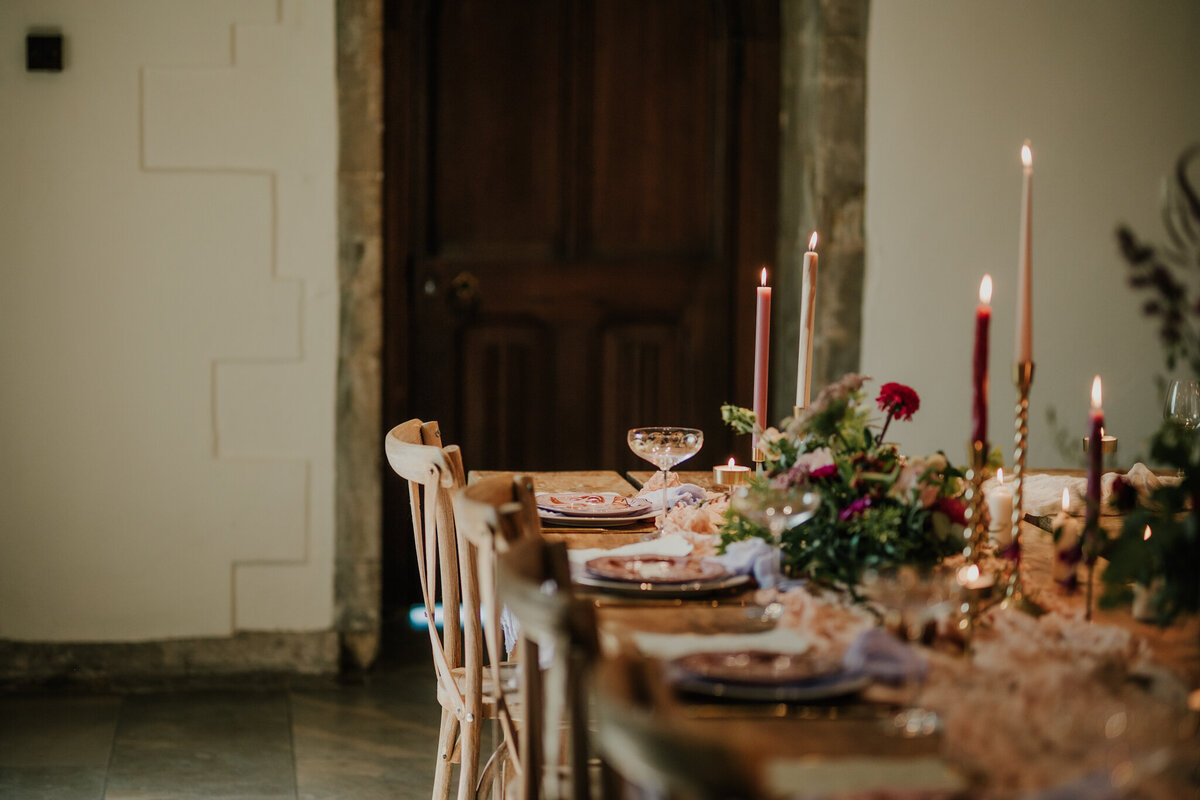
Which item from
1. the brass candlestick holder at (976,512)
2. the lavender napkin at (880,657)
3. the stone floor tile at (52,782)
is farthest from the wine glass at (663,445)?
the stone floor tile at (52,782)

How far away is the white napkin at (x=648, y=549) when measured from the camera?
6.12ft

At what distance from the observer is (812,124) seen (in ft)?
12.3

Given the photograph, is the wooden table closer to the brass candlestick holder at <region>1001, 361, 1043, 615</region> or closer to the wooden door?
the brass candlestick holder at <region>1001, 361, 1043, 615</region>

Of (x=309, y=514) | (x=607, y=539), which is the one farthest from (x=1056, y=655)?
(x=309, y=514)

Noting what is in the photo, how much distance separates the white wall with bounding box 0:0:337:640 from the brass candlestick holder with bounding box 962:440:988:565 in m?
2.30

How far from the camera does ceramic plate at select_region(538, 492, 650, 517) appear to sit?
7.09 feet

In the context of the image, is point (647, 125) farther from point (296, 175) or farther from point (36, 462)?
point (36, 462)

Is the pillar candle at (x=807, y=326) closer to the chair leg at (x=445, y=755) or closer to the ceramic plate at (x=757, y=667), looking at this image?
the ceramic plate at (x=757, y=667)

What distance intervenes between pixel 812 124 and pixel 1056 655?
8.72 ft

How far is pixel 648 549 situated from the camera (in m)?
1.89

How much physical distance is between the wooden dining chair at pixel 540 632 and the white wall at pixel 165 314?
195cm

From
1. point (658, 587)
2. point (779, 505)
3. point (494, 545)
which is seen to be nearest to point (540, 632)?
point (494, 545)

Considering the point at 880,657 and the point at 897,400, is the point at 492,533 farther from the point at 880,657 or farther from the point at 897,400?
the point at 897,400

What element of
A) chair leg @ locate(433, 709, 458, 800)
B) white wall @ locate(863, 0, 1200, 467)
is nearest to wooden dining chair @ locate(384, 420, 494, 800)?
chair leg @ locate(433, 709, 458, 800)
